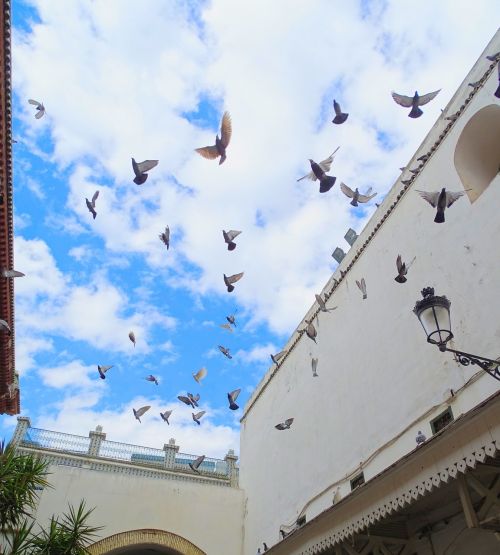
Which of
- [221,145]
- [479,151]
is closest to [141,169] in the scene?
[221,145]

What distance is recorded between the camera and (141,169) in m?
4.52

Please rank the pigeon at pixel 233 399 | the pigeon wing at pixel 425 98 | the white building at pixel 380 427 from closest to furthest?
1. the white building at pixel 380 427
2. the pigeon wing at pixel 425 98
3. the pigeon at pixel 233 399

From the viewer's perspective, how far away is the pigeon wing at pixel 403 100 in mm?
4723

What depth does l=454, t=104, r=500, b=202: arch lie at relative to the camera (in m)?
5.63

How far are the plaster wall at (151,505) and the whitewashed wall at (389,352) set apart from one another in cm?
68

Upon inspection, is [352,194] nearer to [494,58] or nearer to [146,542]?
[494,58]

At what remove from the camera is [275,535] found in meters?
8.39

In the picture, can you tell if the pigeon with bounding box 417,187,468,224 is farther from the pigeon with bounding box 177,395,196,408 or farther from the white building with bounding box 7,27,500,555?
the pigeon with bounding box 177,395,196,408

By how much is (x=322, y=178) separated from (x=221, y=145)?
1103 millimetres

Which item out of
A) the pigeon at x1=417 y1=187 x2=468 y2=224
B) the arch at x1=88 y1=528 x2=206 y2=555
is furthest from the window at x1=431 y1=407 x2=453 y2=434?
the arch at x1=88 y1=528 x2=206 y2=555

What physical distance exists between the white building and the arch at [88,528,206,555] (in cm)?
3

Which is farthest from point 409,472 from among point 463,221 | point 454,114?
point 454,114

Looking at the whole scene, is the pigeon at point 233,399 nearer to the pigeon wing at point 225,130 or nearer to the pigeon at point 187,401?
the pigeon at point 187,401

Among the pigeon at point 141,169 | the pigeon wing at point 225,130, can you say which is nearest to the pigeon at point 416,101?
the pigeon wing at point 225,130
